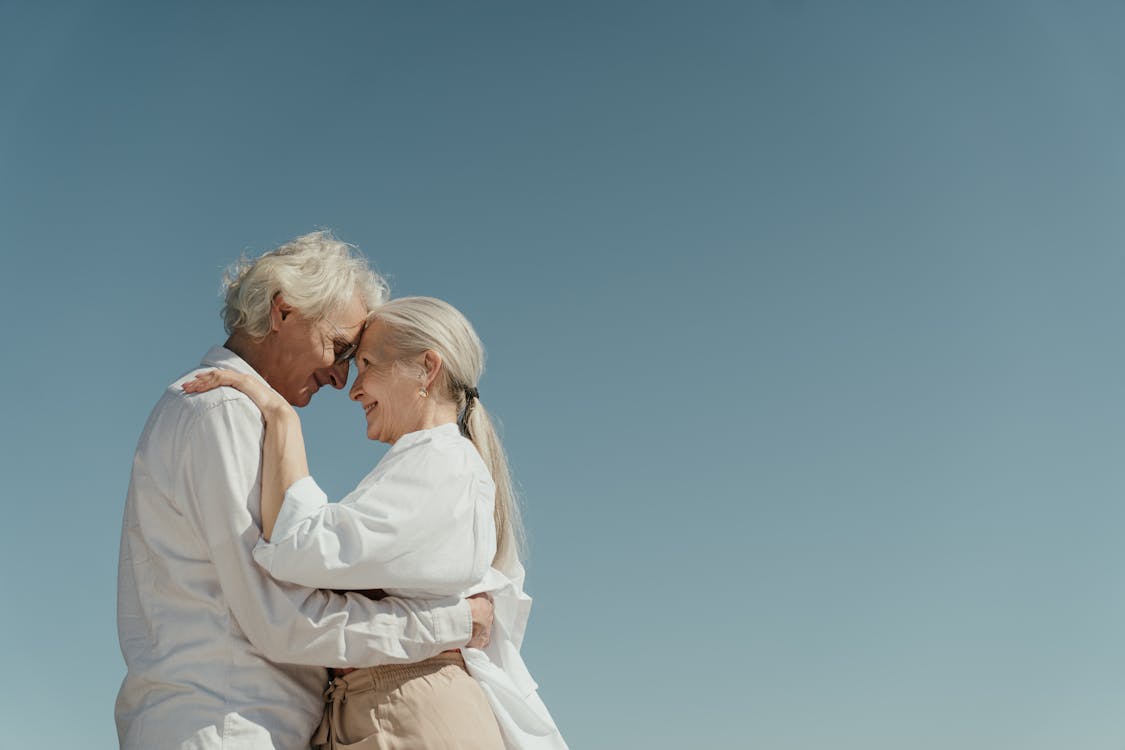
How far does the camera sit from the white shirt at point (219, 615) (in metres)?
3.47

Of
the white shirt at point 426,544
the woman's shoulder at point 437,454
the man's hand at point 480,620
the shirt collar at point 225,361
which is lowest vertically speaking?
the man's hand at point 480,620

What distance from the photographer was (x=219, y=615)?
355cm

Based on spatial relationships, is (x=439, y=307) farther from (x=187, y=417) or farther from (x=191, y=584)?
(x=191, y=584)

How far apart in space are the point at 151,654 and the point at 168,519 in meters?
0.44

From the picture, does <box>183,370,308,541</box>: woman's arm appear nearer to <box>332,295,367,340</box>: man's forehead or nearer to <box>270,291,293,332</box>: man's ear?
<box>270,291,293,332</box>: man's ear

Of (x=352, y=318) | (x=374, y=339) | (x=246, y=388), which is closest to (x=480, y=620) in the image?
(x=246, y=388)

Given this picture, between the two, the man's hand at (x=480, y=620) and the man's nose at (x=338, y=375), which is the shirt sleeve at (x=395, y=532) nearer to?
the man's hand at (x=480, y=620)

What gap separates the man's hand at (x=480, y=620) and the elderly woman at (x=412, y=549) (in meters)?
0.04

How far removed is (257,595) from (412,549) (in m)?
0.51

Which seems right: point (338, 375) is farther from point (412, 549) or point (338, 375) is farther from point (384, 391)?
point (412, 549)

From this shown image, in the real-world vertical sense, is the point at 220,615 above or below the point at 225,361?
below

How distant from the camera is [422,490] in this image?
149 inches

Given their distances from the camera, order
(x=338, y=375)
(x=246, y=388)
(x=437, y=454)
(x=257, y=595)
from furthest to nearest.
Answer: (x=338, y=375) < (x=437, y=454) < (x=246, y=388) < (x=257, y=595)

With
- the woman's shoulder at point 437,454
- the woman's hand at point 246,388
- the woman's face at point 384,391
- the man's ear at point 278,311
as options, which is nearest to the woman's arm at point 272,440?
the woman's hand at point 246,388
